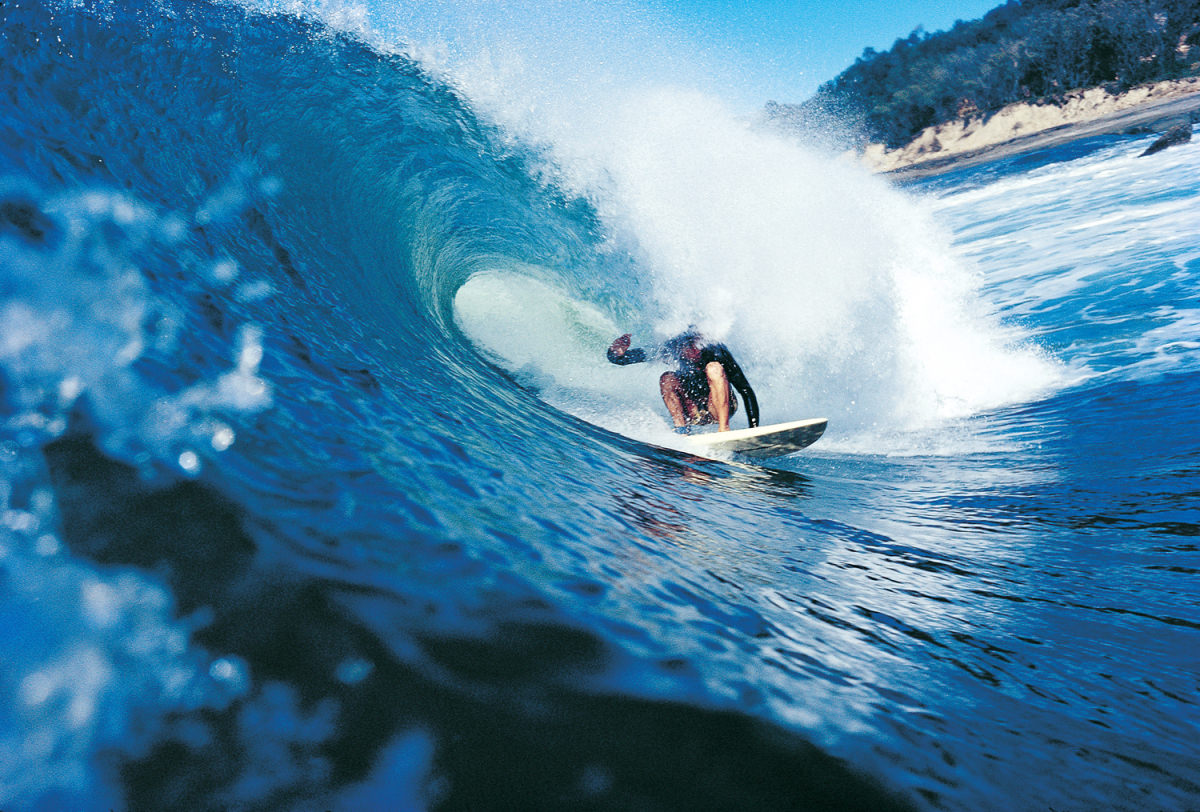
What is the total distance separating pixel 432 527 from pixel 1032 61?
68.8 meters

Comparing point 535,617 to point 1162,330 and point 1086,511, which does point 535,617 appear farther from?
point 1162,330

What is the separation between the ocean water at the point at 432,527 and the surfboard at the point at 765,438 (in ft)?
0.59

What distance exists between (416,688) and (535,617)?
0.35m

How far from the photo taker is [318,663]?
1.13 metres

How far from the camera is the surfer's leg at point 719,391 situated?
197 inches

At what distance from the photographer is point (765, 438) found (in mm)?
4605

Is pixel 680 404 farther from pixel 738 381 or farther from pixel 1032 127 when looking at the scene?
pixel 1032 127

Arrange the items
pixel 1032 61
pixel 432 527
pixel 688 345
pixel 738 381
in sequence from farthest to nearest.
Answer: pixel 1032 61 → pixel 688 345 → pixel 738 381 → pixel 432 527

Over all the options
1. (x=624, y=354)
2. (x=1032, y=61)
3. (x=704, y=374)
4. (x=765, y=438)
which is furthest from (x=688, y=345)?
(x=1032, y=61)

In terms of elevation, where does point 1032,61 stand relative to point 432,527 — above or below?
above

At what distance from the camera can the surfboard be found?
4.56m

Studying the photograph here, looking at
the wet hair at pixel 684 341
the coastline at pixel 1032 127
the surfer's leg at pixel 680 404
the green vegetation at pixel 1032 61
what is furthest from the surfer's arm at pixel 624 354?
the green vegetation at pixel 1032 61

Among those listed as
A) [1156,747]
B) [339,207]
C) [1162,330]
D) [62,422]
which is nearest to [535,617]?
[62,422]

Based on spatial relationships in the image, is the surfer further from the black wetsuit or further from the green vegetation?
the green vegetation
